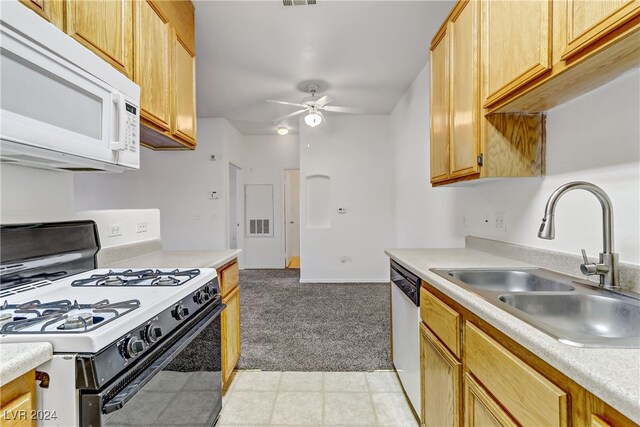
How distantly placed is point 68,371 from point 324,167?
4.33m

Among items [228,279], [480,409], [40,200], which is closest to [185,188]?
[228,279]

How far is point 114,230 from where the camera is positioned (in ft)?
5.97

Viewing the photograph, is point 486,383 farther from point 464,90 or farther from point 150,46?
point 150,46

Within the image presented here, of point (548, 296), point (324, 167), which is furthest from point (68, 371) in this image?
point (324, 167)

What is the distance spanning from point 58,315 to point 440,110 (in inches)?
86.3

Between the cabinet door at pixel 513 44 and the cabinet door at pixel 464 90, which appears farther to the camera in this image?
the cabinet door at pixel 464 90

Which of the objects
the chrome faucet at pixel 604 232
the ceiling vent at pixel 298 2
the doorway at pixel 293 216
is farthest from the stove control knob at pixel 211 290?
the doorway at pixel 293 216

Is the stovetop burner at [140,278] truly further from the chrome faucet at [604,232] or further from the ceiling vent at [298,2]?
the ceiling vent at [298,2]

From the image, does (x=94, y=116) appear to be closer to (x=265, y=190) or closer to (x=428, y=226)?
(x=428, y=226)

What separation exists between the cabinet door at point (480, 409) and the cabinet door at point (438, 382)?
0.06 meters

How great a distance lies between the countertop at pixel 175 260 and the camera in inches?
68.5

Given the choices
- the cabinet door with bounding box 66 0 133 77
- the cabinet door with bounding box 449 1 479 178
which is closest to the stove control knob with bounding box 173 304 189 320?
the cabinet door with bounding box 66 0 133 77

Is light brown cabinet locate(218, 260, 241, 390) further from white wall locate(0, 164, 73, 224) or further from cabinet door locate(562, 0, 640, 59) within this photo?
cabinet door locate(562, 0, 640, 59)

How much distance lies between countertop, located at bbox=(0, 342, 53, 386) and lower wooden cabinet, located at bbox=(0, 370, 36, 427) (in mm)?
27
